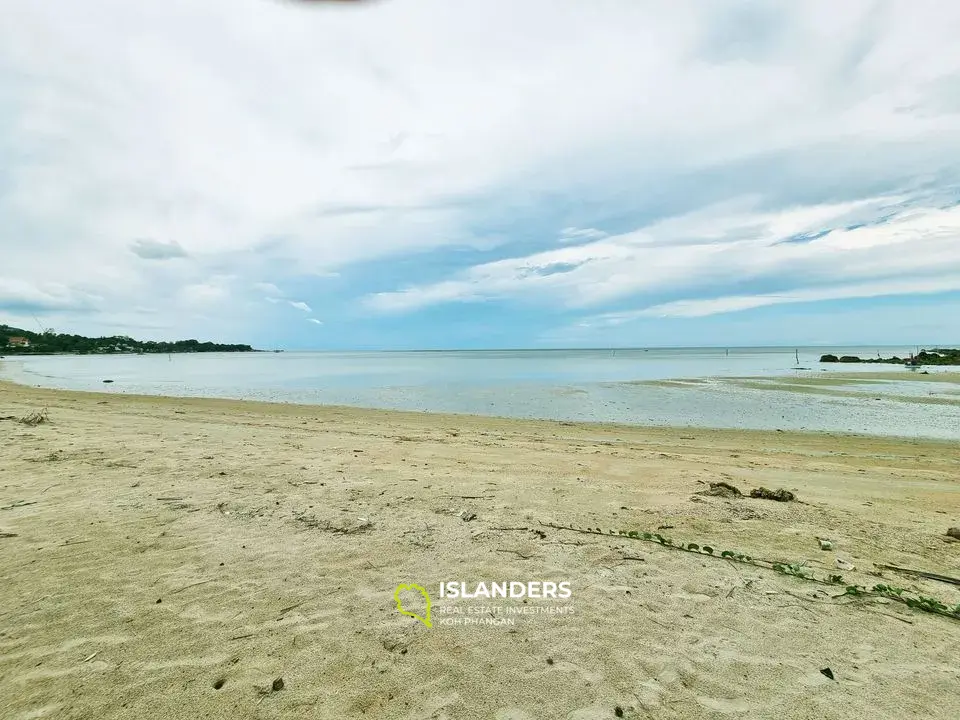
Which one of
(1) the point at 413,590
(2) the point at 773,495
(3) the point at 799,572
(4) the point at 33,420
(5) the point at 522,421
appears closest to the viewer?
(1) the point at 413,590

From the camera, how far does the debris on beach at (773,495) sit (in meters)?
6.85

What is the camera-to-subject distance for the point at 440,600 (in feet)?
13.2

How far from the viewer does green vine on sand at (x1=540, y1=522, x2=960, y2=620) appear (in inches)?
153

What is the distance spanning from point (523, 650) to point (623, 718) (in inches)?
31.3

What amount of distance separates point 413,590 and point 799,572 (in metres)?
3.58

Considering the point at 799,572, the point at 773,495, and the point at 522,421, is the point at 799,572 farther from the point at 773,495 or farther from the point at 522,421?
the point at 522,421

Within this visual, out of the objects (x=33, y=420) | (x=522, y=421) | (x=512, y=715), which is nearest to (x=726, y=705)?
(x=512, y=715)

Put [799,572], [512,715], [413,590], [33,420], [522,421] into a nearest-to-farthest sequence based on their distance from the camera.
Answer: [512,715] → [413,590] → [799,572] → [33,420] → [522,421]

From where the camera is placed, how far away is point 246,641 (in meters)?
3.39

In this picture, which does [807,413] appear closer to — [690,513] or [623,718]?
[690,513]

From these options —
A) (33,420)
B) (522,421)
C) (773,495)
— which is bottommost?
(522,421)

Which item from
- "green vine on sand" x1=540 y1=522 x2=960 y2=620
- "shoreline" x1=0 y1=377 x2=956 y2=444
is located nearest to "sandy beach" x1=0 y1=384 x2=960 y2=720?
"green vine on sand" x1=540 y1=522 x2=960 y2=620

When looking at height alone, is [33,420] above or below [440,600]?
above

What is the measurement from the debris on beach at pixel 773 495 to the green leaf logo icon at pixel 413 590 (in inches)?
210
